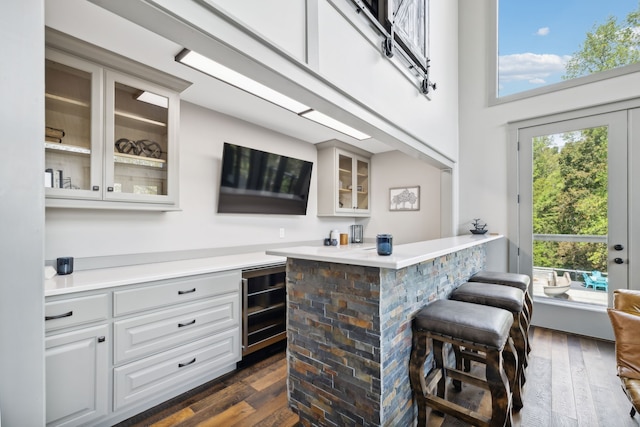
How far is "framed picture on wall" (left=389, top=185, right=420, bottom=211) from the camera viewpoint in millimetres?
4367

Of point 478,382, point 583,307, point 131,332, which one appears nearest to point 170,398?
point 131,332

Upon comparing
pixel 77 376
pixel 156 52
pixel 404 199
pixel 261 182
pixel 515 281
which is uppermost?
pixel 156 52

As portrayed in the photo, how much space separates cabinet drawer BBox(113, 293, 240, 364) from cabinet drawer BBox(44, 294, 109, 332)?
14cm

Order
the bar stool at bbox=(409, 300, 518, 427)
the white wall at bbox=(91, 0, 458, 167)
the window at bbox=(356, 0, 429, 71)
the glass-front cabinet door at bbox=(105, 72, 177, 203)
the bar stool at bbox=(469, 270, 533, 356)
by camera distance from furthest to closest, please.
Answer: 1. the bar stool at bbox=(469, 270, 533, 356)
2. the window at bbox=(356, 0, 429, 71)
3. the glass-front cabinet door at bbox=(105, 72, 177, 203)
4. the bar stool at bbox=(409, 300, 518, 427)
5. the white wall at bbox=(91, 0, 458, 167)

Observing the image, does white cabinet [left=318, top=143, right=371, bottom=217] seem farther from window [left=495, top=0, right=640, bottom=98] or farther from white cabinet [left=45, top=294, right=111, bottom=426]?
white cabinet [left=45, top=294, right=111, bottom=426]

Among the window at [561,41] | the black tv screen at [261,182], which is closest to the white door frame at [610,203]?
the window at [561,41]

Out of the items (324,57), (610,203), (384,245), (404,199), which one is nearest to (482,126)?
(404,199)

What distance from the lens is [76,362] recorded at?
1641 millimetres

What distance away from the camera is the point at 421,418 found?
64.4 inches

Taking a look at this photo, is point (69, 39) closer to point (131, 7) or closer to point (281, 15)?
point (131, 7)

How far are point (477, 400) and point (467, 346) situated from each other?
849mm

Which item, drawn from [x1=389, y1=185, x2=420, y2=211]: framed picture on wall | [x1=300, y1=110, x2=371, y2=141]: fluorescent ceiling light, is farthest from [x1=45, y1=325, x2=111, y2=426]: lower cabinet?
[x1=389, y1=185, x2=420, y2=211]: framed picture on wall

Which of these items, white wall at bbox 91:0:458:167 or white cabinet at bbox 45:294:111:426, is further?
white cabinet at bbox 45:294:111:426

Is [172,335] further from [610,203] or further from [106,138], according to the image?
[610,203]
